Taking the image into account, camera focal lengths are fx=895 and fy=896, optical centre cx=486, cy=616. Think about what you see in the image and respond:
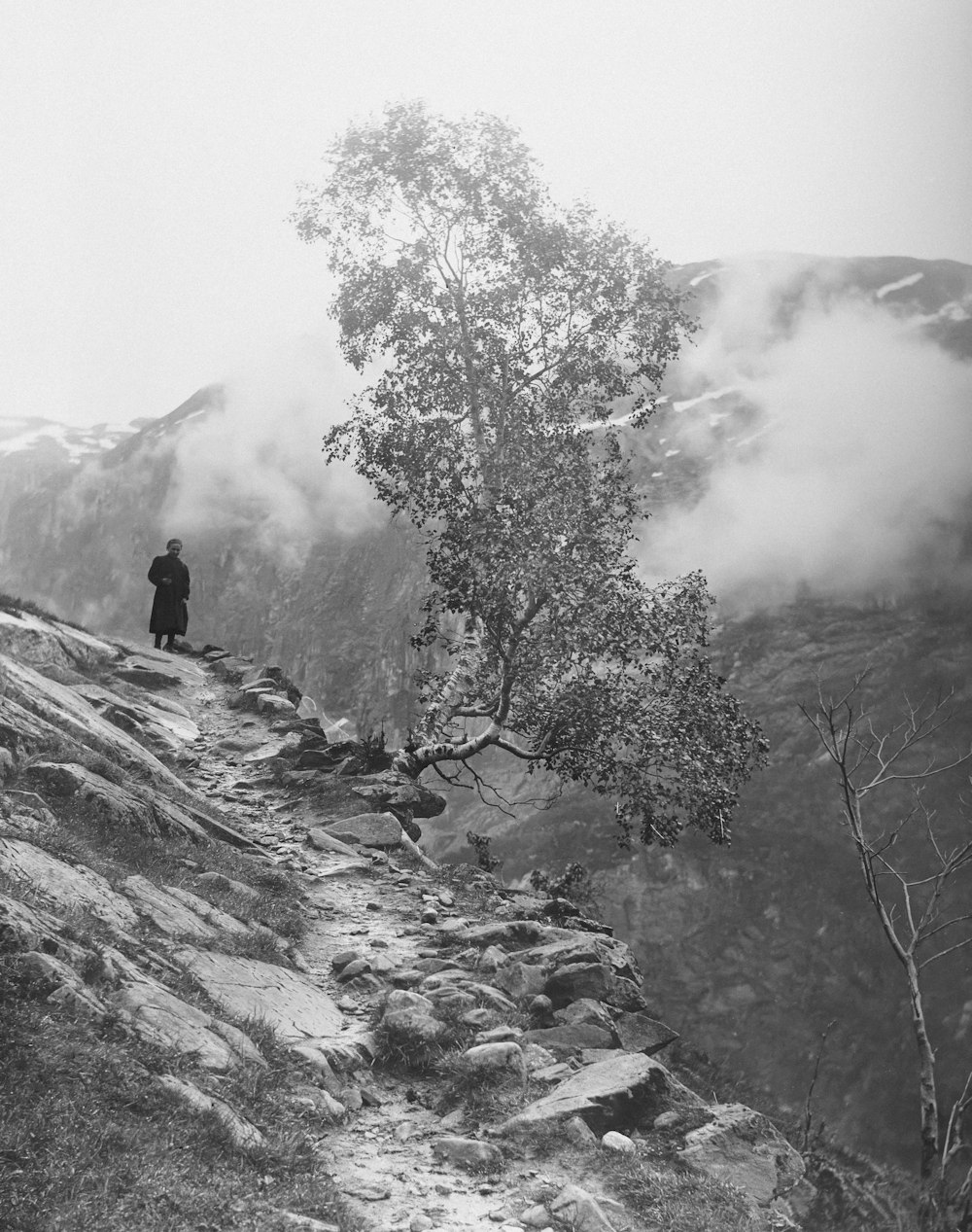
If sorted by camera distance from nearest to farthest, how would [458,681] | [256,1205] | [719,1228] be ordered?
1. [256,1205]
2. [719,1228]
3. [458,681]

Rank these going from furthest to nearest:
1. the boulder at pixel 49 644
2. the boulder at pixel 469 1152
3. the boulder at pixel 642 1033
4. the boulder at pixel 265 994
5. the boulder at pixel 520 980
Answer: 1. the boulder at pixel 49 644
2. the boulder at pixel 642 1033
3. the boulder at pixel 520 980
4. the boulder at pixel 265 994
5. the boulder at pixel 469 1152

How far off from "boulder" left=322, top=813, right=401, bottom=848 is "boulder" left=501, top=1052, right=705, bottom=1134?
957 cm

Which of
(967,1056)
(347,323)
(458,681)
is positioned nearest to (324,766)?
(458,681)

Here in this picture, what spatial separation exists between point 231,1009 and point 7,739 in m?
5.69

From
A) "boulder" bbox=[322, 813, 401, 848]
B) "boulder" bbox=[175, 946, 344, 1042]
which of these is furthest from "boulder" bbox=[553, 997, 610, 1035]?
"boulder" bbox=[322, 813, 401, 848]

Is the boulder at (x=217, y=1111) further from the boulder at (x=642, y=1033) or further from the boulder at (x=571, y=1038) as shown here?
the boulder at (x=642, y=1033)

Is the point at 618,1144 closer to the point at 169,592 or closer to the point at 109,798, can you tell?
the point at 109,798

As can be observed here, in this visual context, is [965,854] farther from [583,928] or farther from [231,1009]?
[231,1009]

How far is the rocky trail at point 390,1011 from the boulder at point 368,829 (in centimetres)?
96

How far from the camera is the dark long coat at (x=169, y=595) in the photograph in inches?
1209

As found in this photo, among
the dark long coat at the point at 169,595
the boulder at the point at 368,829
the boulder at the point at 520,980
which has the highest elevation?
the dark long coat at the point at 169,595

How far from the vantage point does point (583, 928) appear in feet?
52.6

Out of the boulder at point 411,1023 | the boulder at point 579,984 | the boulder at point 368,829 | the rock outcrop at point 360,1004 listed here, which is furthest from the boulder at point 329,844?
the boulder at point 411,1023

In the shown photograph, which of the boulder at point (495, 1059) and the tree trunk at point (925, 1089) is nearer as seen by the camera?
the boulder at point (495, 1059)
